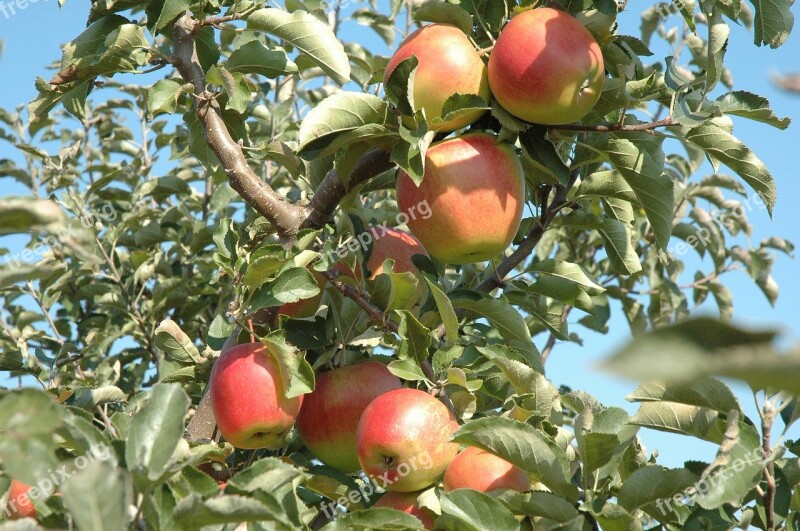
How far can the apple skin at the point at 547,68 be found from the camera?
1551 mm

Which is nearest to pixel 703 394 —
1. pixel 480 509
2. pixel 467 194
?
pixel 480 509

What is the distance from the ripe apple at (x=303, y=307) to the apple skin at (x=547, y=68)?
0.59 meters

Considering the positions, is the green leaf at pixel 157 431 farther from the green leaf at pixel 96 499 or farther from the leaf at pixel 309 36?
the leaf at pixel 309 36

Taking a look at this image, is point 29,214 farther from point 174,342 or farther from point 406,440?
point 174,342

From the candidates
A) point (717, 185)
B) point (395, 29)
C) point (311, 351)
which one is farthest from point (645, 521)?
point (395, 29)

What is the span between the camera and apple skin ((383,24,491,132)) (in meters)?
1.63

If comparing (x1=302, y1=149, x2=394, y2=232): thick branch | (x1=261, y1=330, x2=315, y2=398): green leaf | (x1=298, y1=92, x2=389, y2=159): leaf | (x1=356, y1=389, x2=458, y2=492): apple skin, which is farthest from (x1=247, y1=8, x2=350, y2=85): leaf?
(x1=356, y1=389, x2=458, y2=492): apple skin

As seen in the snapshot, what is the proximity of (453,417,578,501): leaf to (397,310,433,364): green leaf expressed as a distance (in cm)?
31

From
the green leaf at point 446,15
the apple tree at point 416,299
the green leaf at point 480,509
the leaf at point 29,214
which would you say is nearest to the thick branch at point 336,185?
the apple tree at point 416,299

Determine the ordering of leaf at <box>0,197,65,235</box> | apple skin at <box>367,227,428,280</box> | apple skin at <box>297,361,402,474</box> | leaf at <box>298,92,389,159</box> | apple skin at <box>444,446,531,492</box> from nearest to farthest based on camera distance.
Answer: leaf at <box>0,197,65,235</box>
apple skin at <box>444,446,531,492</box>
leaf at <box>298,92,389,159</box>
apple skin at <box>297,361,402,474</box>
apple skin at <box>367,227,428,280</box>

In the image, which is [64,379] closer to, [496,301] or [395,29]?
[496,301]

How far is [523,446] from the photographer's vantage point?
134 centimetres

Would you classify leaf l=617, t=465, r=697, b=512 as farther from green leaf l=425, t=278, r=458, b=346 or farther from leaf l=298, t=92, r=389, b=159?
leaf l=298, t=92, r=389, b=159

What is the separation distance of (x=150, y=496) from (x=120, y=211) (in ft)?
10.3
